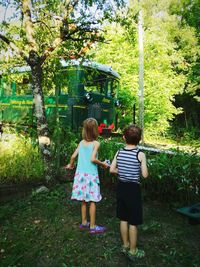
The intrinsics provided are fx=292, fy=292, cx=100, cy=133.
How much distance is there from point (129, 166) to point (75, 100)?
750cm

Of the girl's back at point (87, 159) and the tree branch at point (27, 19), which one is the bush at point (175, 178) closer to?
the girl's back at point (87, 159)

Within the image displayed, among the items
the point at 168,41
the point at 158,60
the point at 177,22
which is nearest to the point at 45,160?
the point at 158,60

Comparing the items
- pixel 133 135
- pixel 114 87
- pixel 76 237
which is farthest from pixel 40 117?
pixel 114 87

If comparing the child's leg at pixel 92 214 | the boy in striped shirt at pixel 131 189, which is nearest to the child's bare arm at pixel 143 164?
the boy in striped shirt at pixel 131 189

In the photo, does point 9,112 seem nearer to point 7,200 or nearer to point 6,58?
point 6,58

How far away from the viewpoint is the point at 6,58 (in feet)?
18.6

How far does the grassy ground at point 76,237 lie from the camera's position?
3162mm

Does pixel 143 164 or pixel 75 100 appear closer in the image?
pixel 143 164

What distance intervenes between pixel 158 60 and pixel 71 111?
7608mm

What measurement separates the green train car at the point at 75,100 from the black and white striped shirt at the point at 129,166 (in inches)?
237

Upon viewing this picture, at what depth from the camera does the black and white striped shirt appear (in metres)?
3.21

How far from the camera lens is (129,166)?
322cm

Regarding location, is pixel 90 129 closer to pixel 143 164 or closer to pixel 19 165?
pixel 143 164

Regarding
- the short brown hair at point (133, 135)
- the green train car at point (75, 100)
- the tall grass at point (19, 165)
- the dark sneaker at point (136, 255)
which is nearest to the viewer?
the dark sneaker at point (136, 255)
